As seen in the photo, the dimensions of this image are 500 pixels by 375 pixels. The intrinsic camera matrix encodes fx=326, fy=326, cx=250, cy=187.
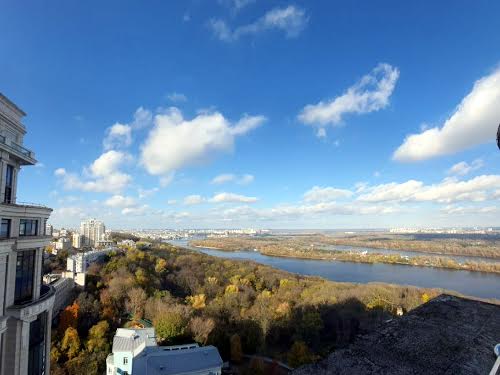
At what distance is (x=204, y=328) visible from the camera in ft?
Answer: 35.2

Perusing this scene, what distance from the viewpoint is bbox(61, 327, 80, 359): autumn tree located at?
9273 mm

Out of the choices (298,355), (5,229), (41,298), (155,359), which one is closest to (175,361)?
(155,359)

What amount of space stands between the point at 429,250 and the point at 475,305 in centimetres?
5882

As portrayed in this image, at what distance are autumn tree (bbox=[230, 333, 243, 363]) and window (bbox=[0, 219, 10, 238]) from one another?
303 inches

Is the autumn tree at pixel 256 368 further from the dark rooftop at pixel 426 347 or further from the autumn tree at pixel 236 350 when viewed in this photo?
the dark rooftop at pixel 426 347

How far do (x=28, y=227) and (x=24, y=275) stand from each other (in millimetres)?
691

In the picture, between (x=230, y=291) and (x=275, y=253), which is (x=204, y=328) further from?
(x=275, y=253)

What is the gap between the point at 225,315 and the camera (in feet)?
42.4

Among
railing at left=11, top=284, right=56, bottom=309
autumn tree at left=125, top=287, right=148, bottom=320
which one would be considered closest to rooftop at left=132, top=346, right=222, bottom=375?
railing at left=11, top=284, right=56, bottom=309

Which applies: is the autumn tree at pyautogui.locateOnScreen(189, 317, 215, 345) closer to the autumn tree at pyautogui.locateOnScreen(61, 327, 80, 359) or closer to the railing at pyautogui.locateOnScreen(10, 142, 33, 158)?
the autumn tree at pyautogui.locateOnScreen(61, 327, 80, 359)

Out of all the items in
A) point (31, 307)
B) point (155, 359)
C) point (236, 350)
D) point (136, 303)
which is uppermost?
point (31, 307)

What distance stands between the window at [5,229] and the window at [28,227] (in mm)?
239

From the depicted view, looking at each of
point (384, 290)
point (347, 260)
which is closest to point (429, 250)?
point (347, 260)

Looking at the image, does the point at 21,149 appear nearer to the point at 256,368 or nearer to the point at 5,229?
the point at 5,229
